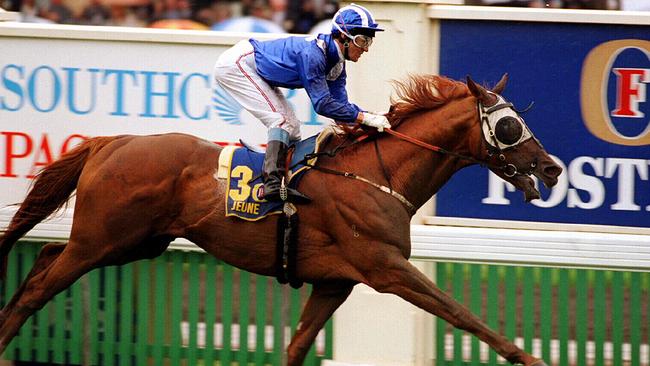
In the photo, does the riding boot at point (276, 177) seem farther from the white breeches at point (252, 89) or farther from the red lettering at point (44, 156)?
the red lettering at point (44, 156)

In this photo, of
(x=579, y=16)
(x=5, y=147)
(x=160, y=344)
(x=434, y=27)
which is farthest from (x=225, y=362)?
(x=579, y=16)

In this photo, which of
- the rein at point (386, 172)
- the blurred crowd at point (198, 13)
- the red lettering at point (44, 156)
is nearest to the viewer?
the rein at point (386, 172)

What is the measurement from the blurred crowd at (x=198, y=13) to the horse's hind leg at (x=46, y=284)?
4868 mm

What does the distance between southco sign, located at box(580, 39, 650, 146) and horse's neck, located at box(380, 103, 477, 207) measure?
1.05 metres

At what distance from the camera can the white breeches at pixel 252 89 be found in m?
6.36

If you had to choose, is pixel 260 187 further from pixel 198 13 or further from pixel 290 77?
pixel 198 13

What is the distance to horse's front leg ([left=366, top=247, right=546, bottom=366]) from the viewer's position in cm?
584

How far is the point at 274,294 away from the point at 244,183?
1054 mm


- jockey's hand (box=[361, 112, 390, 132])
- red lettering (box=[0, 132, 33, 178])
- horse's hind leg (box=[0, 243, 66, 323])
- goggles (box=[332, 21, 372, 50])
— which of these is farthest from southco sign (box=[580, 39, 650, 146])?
red lettering (box=[0, 132, 33, 178])

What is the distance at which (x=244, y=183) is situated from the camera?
6.31m

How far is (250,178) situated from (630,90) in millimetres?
2286

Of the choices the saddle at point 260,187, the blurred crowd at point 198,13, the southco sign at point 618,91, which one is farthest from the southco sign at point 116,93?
the blurred crowd at point 198,13

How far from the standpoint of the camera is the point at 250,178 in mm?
6305

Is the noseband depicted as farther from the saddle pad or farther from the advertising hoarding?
the advertising hoarding
